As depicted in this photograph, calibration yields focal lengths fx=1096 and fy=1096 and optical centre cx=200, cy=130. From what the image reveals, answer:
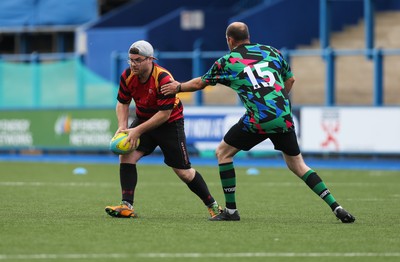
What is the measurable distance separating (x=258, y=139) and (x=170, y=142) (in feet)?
3.40

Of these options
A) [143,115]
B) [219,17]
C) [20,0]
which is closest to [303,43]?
[219,17]

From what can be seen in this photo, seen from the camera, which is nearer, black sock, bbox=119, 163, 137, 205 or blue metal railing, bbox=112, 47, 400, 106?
black sock, bbox=119, 163, 137, 205

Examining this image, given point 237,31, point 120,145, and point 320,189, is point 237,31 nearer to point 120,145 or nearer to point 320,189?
point 120,145

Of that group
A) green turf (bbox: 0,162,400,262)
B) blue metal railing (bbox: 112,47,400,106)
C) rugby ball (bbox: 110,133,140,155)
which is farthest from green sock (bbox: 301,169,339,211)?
blue metal railing (bbox: 112,47,400,106)

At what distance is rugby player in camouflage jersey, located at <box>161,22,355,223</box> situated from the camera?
11.0 metres

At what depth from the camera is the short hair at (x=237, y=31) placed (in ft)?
36.2

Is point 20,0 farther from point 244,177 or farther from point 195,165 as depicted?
point 244,177

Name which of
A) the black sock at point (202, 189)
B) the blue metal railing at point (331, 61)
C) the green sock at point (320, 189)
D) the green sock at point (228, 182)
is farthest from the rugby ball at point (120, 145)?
the blue metal railing at point (331, 61)

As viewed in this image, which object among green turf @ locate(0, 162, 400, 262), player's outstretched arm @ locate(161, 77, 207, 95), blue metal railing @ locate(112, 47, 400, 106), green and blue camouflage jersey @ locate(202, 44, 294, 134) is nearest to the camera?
green turf @ locate(0, 162, 400, 262)

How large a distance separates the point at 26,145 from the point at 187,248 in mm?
18288

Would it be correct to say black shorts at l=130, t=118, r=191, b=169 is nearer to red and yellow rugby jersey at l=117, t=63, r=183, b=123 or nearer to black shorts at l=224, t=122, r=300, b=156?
red and yellow rugby jersey at l=117, t=63, r=183, b=123

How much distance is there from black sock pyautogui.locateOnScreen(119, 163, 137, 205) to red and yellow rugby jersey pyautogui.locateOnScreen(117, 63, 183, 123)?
0.55 m

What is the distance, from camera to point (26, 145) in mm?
26750

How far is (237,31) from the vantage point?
1105 cm
